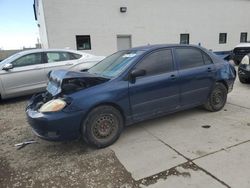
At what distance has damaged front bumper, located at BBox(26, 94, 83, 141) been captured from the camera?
299 centimetres

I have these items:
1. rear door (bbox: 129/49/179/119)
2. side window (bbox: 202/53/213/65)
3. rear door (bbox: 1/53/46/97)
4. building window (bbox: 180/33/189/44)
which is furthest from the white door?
rear door (bbox: 129/49/179/119)

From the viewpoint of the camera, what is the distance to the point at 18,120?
4.86 meters

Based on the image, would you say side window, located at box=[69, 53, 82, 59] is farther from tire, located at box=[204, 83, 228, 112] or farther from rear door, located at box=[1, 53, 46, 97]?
tire, located at box=[204, 83, 228, 112]

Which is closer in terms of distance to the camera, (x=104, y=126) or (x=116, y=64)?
(x=104, y=126)

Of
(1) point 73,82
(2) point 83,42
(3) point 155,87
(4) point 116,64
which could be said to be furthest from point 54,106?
(2) point 83,42

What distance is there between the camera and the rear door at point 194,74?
4082 millimetres

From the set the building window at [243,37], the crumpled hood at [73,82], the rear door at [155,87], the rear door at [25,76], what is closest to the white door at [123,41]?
the rear door at [25,76]

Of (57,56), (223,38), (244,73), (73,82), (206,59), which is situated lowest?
(244,73)

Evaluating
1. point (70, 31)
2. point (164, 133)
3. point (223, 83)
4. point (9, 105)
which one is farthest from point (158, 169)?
point (70, 31)

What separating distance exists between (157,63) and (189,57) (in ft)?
2.65

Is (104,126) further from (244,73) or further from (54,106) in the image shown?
(244,73)

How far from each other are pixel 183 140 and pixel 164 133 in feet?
1.30

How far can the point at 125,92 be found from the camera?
344cm

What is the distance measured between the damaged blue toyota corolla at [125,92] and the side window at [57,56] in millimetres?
2875
